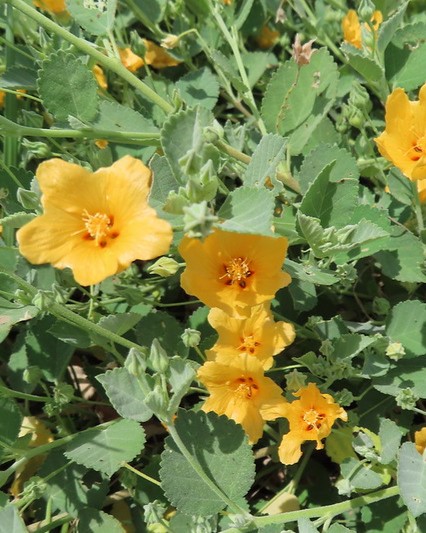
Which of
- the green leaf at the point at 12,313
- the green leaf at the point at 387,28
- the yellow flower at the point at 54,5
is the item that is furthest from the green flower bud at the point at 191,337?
the yellow flower at the point at 54,5

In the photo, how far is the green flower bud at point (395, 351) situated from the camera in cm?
171

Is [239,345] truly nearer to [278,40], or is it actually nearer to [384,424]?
[384,424]

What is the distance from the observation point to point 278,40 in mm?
2594

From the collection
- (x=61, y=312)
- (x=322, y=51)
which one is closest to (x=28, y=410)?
(x=61, y=312)

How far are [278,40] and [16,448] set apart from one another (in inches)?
68.5

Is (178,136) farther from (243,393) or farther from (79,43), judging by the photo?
(243,393)

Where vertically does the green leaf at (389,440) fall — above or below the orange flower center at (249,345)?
below

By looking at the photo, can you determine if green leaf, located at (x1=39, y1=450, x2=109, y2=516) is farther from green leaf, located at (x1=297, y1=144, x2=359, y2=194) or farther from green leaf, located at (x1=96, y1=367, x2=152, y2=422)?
green leaf, located at (x1=297, y1=144, x2=359, y2=194)

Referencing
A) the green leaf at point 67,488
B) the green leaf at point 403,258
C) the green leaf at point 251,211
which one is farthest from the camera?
the green leaf at point 67,488

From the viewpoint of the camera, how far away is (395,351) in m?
1.71

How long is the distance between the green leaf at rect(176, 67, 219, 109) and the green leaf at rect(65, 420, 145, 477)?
41.8 inches

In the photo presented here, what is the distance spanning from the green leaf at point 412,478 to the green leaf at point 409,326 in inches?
10.1

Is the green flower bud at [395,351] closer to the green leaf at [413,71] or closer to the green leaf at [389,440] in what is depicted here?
the green leaf at [389,440]

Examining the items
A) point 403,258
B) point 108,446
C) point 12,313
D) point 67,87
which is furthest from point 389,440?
point 67,87
